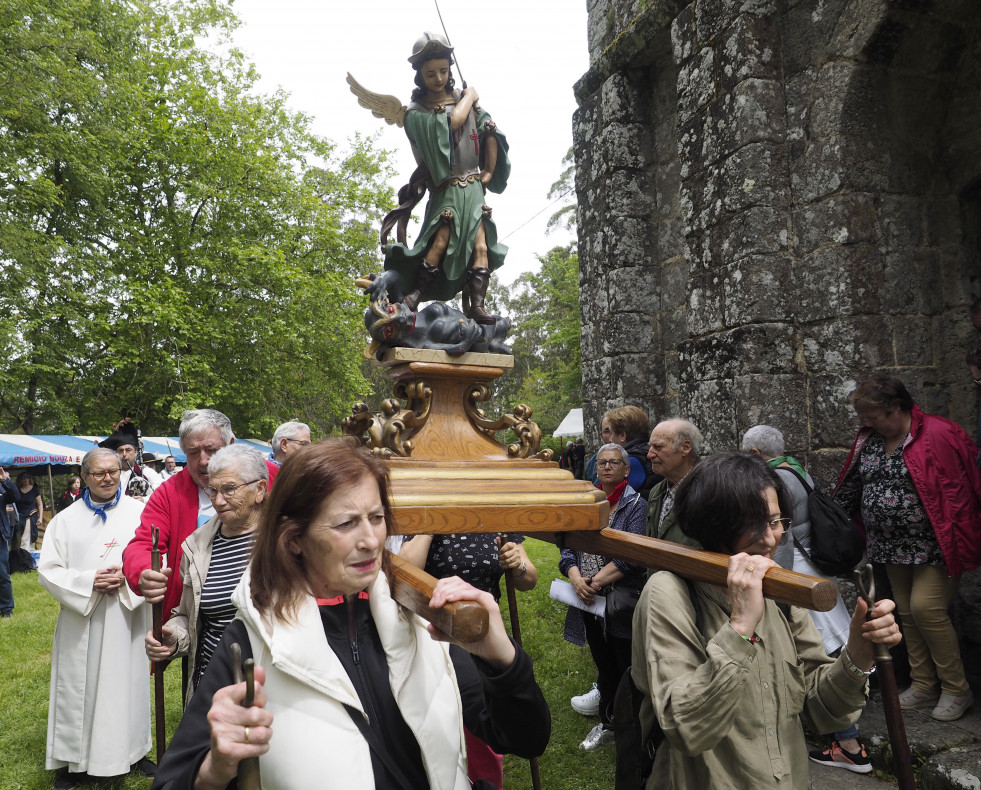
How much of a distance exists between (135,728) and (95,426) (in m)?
14.0

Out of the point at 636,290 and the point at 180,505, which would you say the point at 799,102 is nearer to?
the point at 636,290

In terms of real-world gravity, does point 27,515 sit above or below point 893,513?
below

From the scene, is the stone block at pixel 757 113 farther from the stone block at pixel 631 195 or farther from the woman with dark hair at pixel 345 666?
the woman with dark hair at pixel 345 666

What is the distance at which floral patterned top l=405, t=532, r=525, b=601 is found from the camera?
3125 mm

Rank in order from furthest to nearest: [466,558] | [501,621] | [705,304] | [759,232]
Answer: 1. [705,304]
2. [759,232]
3. [466,558]
4. [501,621]

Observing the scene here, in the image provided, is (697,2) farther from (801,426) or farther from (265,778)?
(265,778)

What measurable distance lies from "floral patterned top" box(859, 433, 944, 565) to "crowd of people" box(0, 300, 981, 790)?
1cm

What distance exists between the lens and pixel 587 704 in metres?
4.51

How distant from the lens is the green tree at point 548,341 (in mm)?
19297

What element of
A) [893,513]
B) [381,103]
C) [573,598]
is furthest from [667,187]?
[381,103]

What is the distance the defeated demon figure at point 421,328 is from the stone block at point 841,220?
8.28ft

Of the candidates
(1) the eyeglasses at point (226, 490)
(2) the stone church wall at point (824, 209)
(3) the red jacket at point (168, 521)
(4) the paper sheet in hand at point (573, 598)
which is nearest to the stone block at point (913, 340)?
(2) the stone church wall at point (824, 209)

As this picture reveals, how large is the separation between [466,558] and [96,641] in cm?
247

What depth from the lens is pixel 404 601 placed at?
1.42 metres
